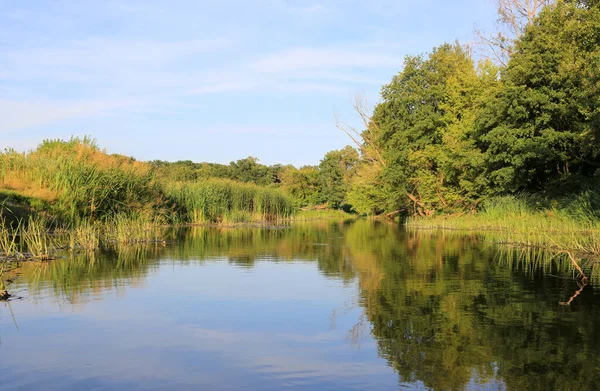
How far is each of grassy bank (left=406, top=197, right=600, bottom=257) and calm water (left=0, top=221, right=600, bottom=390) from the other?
10.3ft

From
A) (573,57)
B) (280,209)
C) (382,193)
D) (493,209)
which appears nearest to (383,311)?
(573,57)

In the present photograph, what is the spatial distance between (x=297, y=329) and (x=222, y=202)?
3068 centimetres

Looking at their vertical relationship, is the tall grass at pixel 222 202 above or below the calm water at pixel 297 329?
above

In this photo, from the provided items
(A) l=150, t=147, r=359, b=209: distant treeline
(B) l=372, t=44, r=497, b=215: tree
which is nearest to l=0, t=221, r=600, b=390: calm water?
(B) l=372, t=44, r=497, b=215: tree

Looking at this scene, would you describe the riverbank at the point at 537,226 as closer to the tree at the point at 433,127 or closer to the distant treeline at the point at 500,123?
the distant treeline at the point at 500,123

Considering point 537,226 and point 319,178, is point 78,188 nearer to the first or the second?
point 537,226

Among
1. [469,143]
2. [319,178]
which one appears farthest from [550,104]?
[319,178]

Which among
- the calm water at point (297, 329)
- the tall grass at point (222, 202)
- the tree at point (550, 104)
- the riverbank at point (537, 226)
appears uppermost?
the tree at point (550, 104)

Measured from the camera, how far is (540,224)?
896 inches

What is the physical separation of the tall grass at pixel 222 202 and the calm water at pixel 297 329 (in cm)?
2188

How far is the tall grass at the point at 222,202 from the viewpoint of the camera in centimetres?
3678

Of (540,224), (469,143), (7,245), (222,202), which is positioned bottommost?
(7,245)

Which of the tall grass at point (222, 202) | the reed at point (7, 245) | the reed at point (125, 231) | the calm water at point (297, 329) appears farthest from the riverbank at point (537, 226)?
the reed at point (125, 231)

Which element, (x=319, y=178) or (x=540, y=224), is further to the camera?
(x=319, y=178)
